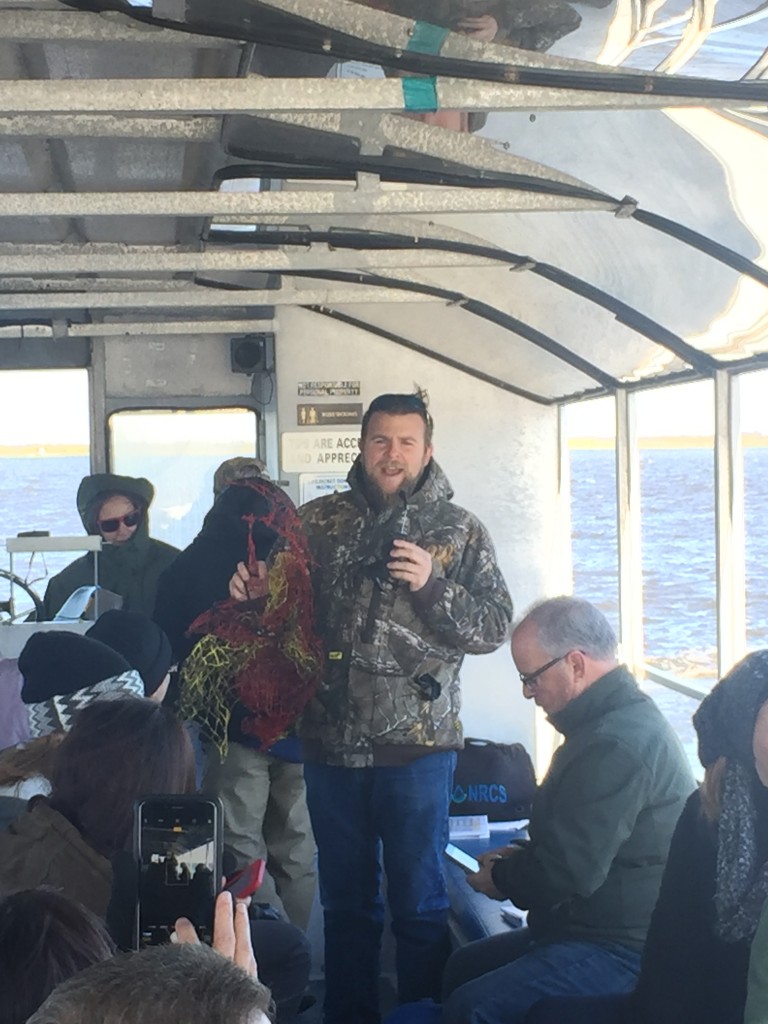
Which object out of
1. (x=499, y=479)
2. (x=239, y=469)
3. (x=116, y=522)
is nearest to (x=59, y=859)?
(x=239, y=469)

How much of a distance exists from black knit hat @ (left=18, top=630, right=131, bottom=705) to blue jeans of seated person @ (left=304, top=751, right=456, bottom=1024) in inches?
31.9

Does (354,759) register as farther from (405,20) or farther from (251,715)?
(405,20)

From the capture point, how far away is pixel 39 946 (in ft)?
5.36

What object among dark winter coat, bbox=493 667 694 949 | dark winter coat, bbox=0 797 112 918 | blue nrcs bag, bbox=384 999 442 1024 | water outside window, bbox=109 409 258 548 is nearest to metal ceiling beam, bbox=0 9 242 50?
dark winter coat, bbox=0 797 112 918

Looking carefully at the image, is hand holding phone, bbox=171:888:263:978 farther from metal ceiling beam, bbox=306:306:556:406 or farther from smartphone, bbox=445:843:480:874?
metal ceiling beam, bbox=306:306:556:406

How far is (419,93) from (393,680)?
Result: 4.89ft

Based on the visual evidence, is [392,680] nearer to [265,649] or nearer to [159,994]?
[265,649]

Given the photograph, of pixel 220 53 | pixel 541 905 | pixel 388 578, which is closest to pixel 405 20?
pixel 220 53

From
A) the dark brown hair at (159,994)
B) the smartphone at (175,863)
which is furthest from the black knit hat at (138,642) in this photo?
the dark brown hair at (159,994)

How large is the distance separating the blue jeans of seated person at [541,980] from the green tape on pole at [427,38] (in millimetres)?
2074

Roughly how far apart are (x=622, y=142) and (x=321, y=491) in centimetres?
348

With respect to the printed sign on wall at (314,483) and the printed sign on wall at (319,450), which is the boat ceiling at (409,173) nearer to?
the printed sign on wall at (319,450)

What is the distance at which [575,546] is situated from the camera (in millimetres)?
7398

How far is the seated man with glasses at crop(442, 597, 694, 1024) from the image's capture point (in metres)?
3.13
